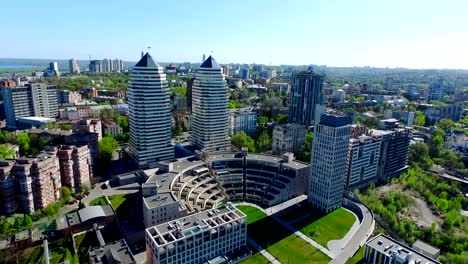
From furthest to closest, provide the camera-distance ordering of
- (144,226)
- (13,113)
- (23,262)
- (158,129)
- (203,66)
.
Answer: (13,113) < (203,66) < (158,129) < (144,226) < (23,262)

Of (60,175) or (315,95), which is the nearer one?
(60,175)

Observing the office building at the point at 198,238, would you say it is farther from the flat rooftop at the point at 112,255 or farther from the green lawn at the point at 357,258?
the green lawn at the point at 357,258

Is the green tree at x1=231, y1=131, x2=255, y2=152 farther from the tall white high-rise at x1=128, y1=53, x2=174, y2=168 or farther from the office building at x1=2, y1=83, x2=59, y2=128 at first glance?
the office building at x1=2, y1=83, x2=59, y2=128

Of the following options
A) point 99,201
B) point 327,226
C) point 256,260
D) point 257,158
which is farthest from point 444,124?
point 99,201

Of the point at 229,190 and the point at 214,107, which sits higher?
the point at 214,107

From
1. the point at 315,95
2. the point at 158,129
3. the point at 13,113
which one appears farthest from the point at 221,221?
the point at 13,113

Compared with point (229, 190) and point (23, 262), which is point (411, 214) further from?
point (23, 262)

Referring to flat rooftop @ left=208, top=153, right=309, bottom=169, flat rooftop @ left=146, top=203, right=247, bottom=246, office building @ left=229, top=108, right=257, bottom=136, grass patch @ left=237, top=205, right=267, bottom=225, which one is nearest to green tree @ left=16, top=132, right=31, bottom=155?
flat rooftop @ left=208, top=153, right=309, bottom=169

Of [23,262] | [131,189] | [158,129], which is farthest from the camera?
[158,129]
